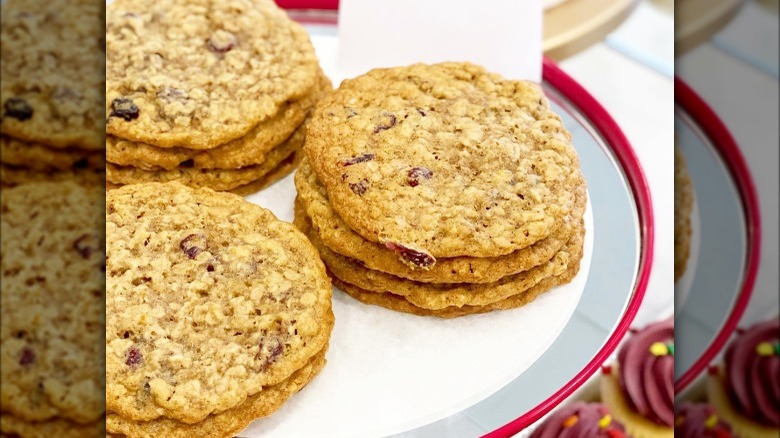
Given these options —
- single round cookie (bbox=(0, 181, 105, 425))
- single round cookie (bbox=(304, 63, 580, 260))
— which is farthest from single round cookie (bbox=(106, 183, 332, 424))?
single round cookie (bbox=(0, 181, 105, 425))

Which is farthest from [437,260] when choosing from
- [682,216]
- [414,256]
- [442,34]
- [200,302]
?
[442,34]

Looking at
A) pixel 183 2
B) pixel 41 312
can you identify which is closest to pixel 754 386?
pixel 41 312

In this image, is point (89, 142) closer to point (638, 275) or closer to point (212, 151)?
point (212, 151)

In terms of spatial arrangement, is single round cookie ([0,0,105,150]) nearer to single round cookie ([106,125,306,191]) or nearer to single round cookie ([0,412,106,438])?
single round cookie ([0,412,106,438])

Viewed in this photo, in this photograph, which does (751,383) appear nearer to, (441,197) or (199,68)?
(441,197)

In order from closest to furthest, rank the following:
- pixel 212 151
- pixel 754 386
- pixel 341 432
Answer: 1. pixel 754 386
2. pixel 341 432
3. pixel 212 151

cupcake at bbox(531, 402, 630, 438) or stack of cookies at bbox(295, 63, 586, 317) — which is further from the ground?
stack of cookies at bbox(295, 63, 586, 317)
